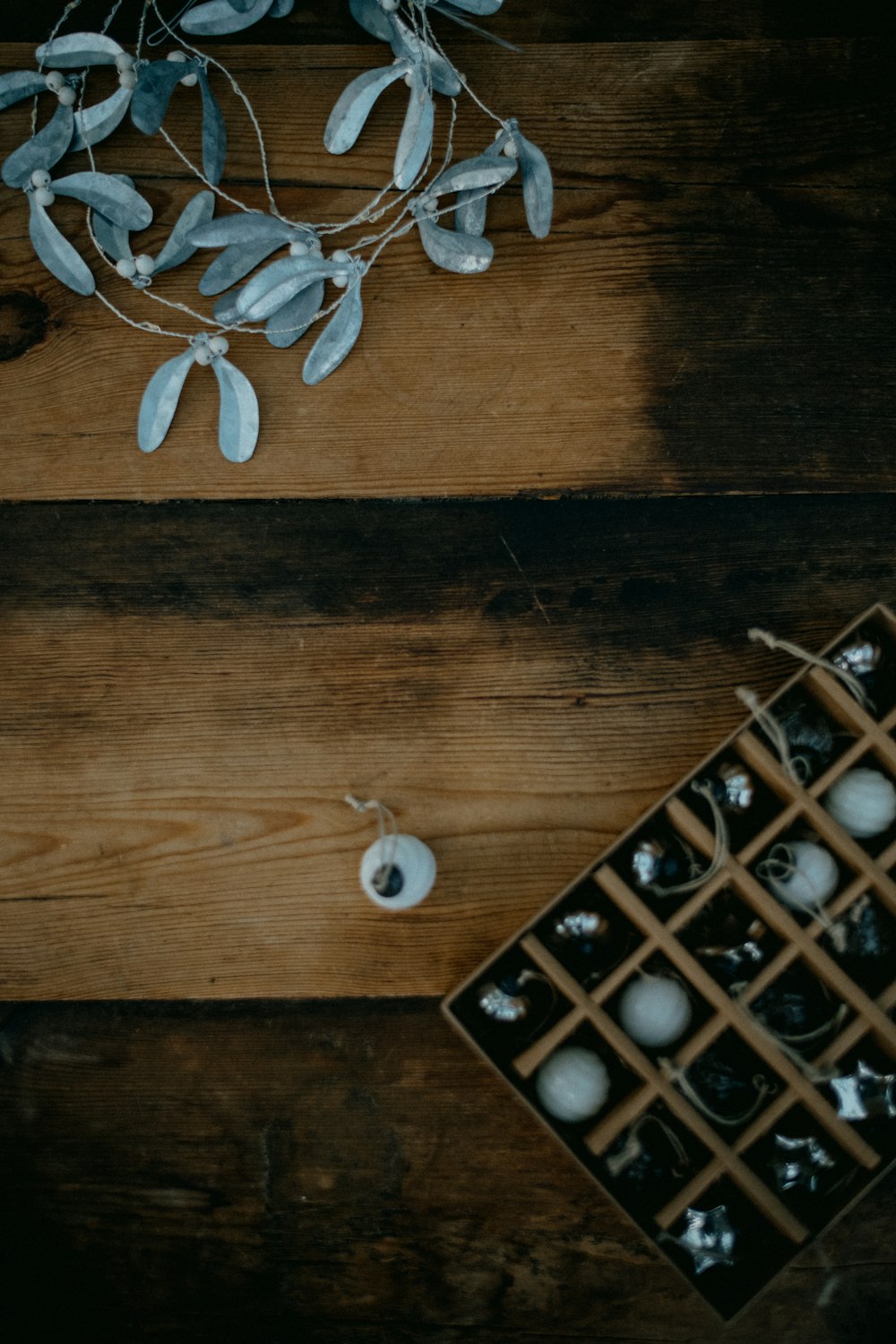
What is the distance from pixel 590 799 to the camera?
747mm

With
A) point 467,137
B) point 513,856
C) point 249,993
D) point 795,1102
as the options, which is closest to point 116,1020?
point 249,993

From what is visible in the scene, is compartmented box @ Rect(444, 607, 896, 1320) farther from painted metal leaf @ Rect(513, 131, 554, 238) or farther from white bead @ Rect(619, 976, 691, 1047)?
painted metal leaf @ Rect(513, 131, 554, 238)

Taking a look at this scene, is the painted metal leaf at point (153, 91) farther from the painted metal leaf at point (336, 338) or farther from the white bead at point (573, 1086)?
the white bead at point (573, 1086)

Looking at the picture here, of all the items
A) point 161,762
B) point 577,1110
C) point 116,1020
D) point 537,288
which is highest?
point 537,288

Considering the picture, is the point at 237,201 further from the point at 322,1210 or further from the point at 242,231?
the point at 322,1210

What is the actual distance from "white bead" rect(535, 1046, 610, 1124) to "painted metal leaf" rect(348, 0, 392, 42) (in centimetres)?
85

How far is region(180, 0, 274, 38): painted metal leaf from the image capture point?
2.49ft

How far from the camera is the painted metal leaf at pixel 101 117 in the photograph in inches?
29.9

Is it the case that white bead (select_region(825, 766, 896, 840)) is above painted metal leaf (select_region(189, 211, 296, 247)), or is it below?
above

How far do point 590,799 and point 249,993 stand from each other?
1.10 ft

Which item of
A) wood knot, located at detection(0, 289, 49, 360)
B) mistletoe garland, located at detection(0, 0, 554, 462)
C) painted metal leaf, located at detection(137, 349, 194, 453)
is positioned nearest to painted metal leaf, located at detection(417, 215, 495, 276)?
mistletoe garland, located at detection(0, 0, 554, 462)

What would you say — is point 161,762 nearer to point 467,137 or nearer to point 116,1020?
point 116,1020

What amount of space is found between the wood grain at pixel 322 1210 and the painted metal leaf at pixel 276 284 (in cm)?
59

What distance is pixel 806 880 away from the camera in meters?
0.62
